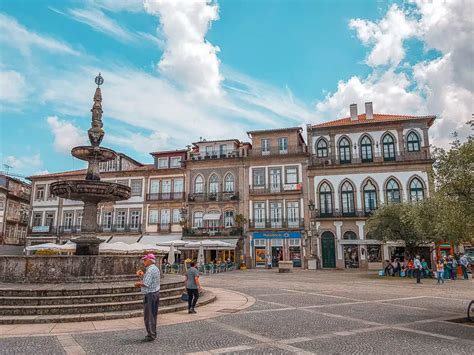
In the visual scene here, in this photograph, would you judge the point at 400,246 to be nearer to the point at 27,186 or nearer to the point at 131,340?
the point at 131,340

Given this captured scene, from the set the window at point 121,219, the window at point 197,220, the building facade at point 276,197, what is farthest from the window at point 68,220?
the building facade at point 276,197

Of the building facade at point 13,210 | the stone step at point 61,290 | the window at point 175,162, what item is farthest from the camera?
the building facade at point 13,210

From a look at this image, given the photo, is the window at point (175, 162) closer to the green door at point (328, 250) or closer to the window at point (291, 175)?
the window at point (291, 175)

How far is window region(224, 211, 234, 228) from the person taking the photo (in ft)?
119

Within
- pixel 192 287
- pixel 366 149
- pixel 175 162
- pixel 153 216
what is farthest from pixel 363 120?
pixel 192 287

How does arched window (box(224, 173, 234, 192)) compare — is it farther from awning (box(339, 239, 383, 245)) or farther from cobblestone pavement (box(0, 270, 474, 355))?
cobblestone pavement (box(0, 270, 474, 355))

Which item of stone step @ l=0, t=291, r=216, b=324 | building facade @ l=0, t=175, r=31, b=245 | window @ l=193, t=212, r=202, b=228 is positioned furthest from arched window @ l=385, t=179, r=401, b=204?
building facade @ l=0, t=175, r=31, b=245

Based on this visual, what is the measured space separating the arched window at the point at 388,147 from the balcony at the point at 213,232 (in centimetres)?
1498

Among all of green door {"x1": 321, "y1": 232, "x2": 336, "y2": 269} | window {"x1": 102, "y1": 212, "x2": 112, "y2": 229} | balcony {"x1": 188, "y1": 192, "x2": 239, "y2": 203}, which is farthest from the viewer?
window {"x1": 102, "y1": 212, "x2": 112, "y2": 229}

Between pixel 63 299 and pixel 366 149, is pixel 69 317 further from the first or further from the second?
pixel 366 149

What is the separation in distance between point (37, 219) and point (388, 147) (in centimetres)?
3773

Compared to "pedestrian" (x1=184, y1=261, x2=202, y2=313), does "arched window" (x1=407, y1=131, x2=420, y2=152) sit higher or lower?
higher

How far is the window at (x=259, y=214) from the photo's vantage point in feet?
117

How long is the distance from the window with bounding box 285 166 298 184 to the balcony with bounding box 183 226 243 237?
6.56 metres
